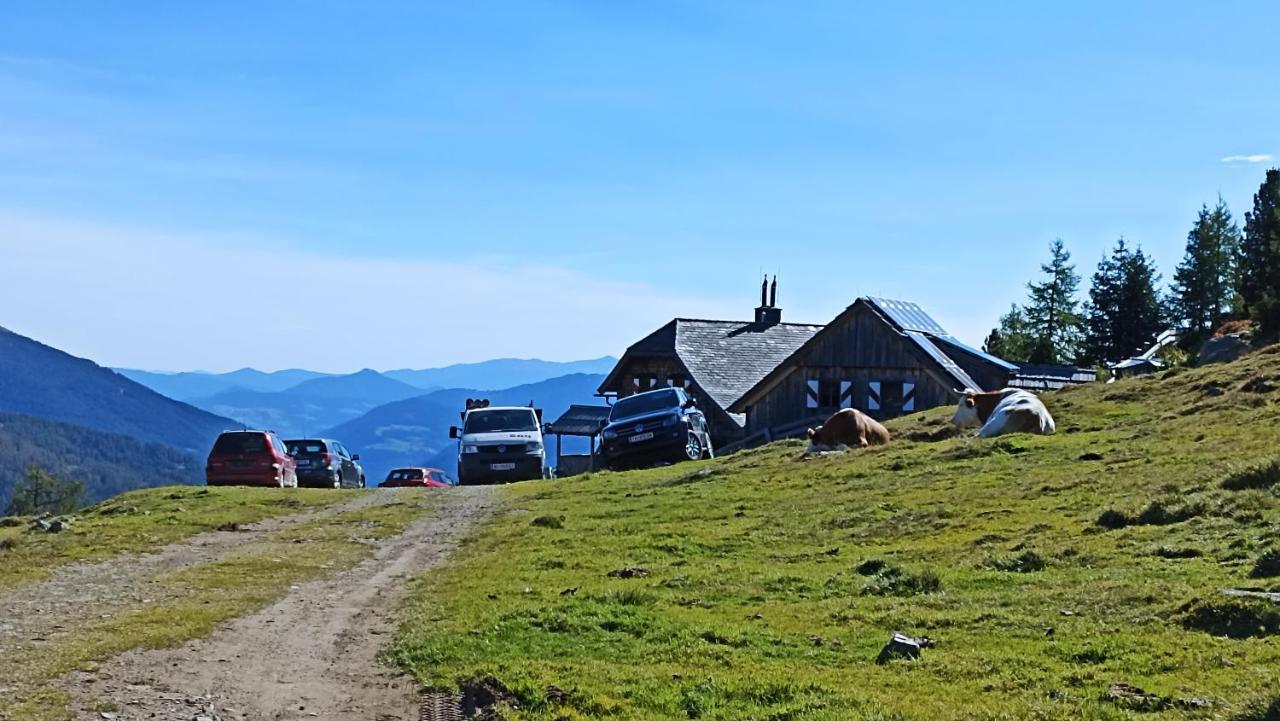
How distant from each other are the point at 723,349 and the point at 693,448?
31.8 m

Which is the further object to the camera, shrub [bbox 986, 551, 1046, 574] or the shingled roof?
the shingled roof

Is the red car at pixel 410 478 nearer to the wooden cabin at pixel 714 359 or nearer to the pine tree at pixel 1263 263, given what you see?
the wooden cabin at pixel 714 359

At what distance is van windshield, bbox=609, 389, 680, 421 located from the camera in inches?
1441

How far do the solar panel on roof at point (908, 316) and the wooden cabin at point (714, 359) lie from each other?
636 cm

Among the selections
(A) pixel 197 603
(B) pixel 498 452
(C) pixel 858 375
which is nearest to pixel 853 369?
(C) pixel 858 375

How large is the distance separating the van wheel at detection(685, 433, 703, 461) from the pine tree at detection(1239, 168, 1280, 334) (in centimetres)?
1829

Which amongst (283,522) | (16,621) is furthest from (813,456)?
(16,621)

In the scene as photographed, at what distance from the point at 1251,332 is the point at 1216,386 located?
1550 cm

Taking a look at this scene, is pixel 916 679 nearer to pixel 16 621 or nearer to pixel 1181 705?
pixel 1181 705

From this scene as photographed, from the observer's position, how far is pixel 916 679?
8.78 metres

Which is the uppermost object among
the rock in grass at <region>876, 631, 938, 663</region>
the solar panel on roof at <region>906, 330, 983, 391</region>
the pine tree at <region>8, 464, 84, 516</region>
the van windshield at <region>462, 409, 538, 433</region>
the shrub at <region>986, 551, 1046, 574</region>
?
the solar panel on roof at <region>906, 330, 983, 391</region>

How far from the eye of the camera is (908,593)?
12180mm

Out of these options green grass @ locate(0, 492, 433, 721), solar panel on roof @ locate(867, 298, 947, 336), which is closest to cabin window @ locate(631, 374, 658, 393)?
solar panel on roof @ locate(867, 298, 947, 336)

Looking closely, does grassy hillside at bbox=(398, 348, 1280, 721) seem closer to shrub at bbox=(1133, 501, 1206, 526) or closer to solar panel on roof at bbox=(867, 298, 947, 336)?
shrub at bbox=(1133, 501, 1206, 526)
